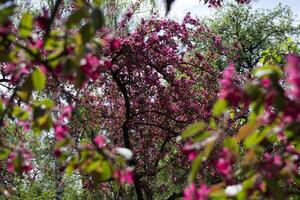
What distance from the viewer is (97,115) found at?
10.8 m

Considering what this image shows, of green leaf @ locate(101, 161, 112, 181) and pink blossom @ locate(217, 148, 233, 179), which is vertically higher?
green leaf @ locate(101, 161, 112, 181)

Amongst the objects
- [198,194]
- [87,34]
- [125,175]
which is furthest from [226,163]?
[87,34]

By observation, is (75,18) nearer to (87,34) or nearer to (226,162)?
(87,34)

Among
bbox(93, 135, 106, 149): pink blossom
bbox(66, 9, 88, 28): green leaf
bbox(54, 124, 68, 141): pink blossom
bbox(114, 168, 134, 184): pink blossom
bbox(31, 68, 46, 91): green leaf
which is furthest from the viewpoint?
bbox(93, 135, 106, 149): pink blossom

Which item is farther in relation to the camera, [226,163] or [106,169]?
[106,169]

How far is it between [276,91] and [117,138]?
9335 millimetres

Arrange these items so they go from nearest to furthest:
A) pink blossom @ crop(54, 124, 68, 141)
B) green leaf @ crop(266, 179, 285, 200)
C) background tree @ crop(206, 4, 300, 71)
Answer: green leaf @ crop(266, 179, 285, 200) → pink blossom @ crop(54, 124, 68, 141) → background tree @ crop(206, 4, 300, 71)

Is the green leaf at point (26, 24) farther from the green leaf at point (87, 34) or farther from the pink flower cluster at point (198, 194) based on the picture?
the pink flower cluster at point (198, 194)

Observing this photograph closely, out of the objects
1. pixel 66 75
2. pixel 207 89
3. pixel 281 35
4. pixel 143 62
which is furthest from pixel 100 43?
pixel 281 35

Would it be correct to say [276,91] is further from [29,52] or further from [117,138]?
[117,138]

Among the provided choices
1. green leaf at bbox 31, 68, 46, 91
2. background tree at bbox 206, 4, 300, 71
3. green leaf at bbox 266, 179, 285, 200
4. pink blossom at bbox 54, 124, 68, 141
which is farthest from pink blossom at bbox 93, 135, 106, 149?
Result: background tree at bbox 206, 4, 300, 71

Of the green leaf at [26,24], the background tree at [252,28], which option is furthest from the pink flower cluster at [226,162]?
the background tree at [252,28]

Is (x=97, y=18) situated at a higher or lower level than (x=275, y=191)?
higher

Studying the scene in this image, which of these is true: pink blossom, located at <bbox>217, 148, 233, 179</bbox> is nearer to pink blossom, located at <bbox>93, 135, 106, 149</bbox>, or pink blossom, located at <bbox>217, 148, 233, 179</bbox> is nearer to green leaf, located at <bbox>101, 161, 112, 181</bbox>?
green leaf, located at <bbox>101, 161, 112, 181</bbox>
